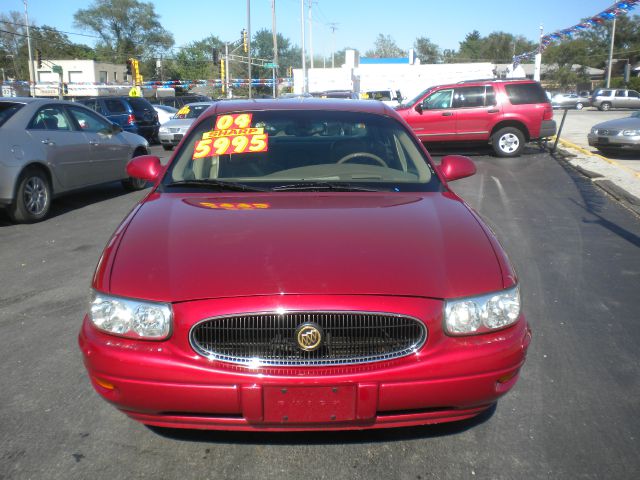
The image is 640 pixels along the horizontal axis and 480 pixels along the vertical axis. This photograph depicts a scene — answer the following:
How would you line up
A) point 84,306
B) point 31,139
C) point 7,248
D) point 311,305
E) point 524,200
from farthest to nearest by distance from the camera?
1. point 524,200
2. point 31,139
3. point 7,248
4. point 84,306
5. point 311,305

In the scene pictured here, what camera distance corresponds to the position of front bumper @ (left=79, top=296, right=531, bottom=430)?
7.45 feet

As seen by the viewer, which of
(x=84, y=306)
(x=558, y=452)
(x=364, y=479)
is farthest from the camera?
(x=84, y=306)

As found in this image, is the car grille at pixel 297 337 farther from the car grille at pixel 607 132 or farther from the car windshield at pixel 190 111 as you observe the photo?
the car windshield at pixel 190 111

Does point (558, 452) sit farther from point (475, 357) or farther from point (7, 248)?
point (7, 248)

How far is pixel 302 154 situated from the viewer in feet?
12.8

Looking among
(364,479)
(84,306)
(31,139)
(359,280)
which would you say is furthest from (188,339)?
(31,139)

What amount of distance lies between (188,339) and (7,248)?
4829 mm

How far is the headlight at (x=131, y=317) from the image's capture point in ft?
7.70

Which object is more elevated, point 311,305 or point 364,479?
point 311,305

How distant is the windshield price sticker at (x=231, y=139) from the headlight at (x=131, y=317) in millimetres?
1565

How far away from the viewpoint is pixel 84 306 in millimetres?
4461

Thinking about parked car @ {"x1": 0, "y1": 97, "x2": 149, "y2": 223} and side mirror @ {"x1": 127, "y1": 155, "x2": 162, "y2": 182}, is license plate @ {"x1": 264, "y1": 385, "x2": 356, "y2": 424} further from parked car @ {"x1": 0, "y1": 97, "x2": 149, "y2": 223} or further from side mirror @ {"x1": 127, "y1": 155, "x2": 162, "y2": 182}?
parked car @ {"x1": 0, "y1": 97, "x2": 149, "y2": 223}

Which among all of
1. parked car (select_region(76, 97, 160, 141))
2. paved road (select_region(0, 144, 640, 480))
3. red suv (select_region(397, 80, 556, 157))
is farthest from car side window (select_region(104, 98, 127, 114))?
paved road (select_region(0, 144, 640, 480))

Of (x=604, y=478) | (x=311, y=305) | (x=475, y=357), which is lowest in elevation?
(x=604, y=478)
